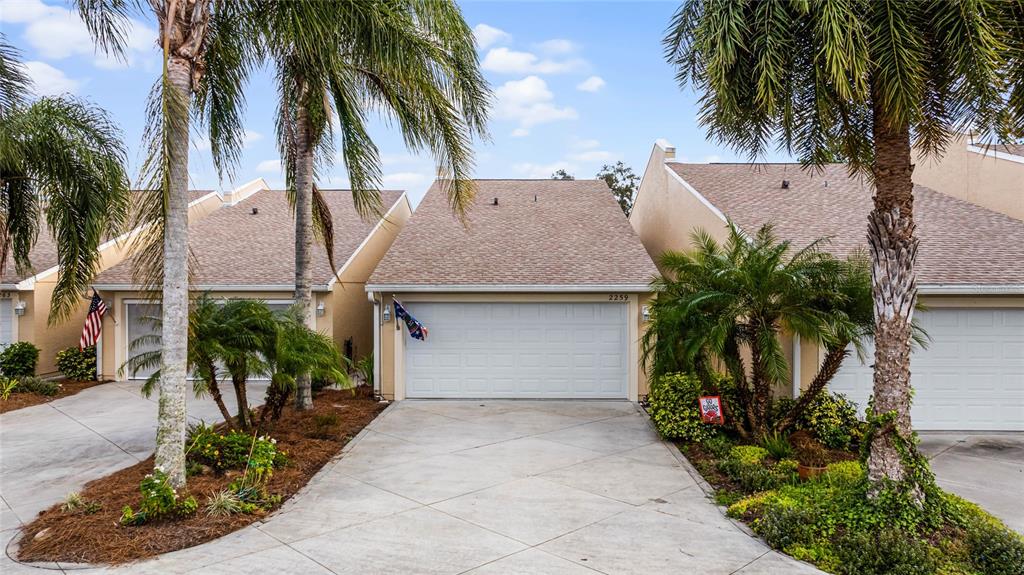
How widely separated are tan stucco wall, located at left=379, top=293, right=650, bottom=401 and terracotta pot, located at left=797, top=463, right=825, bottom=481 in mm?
5035

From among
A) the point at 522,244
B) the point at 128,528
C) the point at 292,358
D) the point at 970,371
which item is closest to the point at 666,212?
the point at 522,244

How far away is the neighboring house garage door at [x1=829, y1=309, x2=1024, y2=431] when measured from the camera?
31.5 feet

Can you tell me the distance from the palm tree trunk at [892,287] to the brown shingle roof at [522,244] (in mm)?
6011

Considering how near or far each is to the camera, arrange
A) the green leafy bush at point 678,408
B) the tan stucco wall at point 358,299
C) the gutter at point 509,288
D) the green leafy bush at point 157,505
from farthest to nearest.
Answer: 1. the tan stucco wall at point 358,299
2. the gutter at point 509,288
3. the green leafy bush at point 678,408
4. the green leafy bush at point 157,505

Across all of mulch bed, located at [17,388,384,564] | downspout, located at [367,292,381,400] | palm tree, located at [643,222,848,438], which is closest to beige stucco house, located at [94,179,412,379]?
downspout, located at [367,292,381,400]

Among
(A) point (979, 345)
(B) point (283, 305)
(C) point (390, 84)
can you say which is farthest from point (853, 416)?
(B) point (283, 305)

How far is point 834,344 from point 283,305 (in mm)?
11292

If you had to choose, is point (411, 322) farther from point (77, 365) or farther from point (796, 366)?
point (77, 365)

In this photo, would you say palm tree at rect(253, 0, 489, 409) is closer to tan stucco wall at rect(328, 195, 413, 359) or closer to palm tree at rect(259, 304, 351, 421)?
palm tree at rect(259, 304, 351, 421)

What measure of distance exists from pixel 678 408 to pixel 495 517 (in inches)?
161

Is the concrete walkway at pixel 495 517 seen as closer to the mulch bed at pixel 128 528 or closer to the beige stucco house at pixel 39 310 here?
the mulch bed at pixel 128 528

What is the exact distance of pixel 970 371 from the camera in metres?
9.68

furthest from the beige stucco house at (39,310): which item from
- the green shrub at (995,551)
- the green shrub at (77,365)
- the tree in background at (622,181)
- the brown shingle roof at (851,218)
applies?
the tree in background at (622,181)

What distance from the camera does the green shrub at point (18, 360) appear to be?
1298 centimetres
